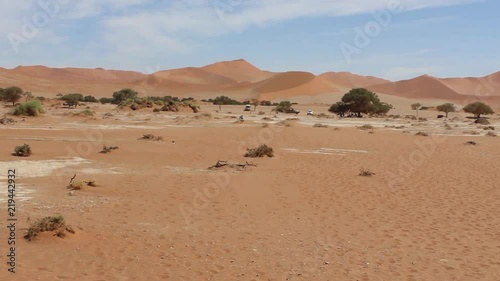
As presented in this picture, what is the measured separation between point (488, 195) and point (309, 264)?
8.32 metres

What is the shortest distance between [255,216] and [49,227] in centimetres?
410

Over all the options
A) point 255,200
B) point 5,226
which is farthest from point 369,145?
point 5,226

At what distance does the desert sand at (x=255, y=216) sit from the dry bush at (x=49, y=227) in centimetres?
14

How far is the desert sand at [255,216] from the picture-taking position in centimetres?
714

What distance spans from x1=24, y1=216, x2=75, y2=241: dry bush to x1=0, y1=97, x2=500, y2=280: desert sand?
14 centimetres

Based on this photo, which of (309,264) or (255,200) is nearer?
(309,264)

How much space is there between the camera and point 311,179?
50.2 feet

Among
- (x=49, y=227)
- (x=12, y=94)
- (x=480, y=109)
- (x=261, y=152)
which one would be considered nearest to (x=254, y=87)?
(x=480, y=109)

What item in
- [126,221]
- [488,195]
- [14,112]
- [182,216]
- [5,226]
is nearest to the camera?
[5,226]

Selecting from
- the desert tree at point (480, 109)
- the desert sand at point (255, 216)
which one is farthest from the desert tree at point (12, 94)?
the desert tree at point (480, 109)

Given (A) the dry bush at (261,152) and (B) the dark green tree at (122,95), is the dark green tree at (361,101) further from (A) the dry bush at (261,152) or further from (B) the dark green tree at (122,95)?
(A) the dry bush at (261,152)

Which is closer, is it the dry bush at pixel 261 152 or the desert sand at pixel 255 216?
the desert sand at pixel 255 216

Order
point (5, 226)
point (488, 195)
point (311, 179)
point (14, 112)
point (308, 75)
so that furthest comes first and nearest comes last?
point (308, 75)
point (14, 112)
point (311, 179)
point (488, 195)
point (5, 226)

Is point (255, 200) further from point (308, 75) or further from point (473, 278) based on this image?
point (308, 75)
